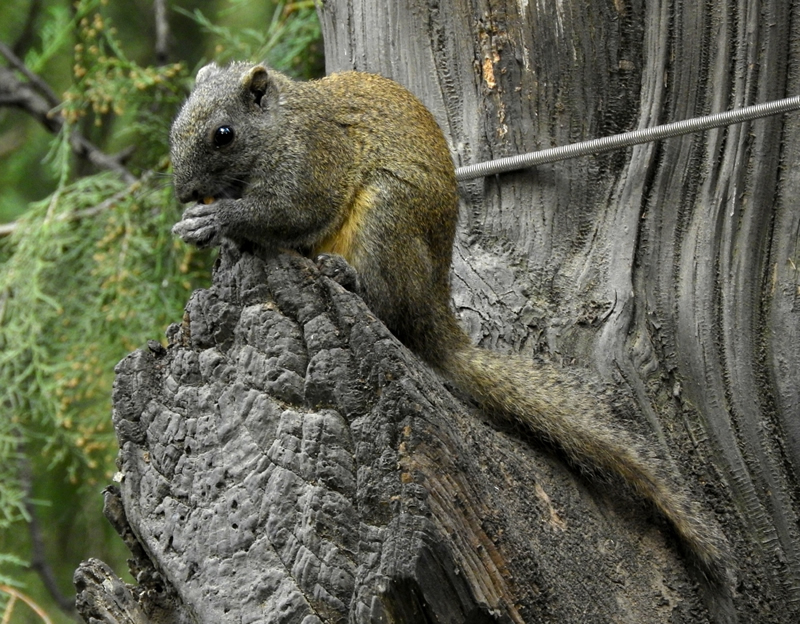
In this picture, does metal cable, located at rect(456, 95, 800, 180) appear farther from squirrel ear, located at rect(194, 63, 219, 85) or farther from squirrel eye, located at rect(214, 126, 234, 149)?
squirrel ear, located at rect(194, 63, 219, 85)

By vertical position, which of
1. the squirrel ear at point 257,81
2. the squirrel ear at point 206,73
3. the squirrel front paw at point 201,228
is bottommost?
the squirrel front paw at point 201,228

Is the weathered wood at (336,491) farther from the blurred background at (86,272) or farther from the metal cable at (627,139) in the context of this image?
the blurred background at (86,272)

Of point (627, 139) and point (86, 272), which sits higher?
point (627, 139)

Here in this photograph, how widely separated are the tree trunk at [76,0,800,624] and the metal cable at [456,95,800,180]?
67mm

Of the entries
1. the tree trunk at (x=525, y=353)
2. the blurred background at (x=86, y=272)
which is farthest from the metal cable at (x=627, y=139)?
the blurred background at (x=86, y=272)

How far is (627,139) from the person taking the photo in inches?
74.2

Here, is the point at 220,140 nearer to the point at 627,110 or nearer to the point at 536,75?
the point at 536,75

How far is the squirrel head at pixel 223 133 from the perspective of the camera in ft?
6.64

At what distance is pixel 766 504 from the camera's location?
1.68 metres

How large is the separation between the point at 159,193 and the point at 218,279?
1683 mm

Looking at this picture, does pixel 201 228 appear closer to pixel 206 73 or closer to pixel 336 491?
pixel 206 73

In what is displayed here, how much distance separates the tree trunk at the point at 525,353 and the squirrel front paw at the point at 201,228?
0.36 meters

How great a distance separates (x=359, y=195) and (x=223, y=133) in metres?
0.34

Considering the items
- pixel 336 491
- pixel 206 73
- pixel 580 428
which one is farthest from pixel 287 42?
pixel 336 491
